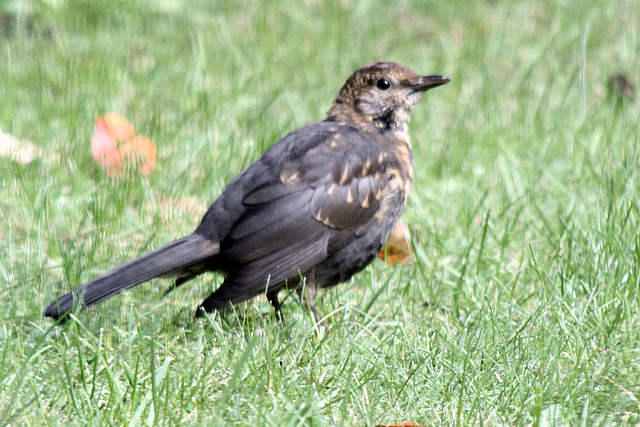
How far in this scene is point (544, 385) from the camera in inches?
132

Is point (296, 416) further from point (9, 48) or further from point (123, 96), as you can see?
point (9, 48)

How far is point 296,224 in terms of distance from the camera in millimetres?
4207

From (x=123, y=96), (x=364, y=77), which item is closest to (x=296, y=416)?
(x=364, y=77)

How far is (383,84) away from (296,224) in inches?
41.4

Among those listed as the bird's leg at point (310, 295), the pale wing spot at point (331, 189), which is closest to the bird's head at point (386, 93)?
the pale wing spot at point (331, 189)

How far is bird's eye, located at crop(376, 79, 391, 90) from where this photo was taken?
15.9 ft

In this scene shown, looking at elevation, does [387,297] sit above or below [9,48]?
below

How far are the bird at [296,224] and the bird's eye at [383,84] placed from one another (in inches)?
10.4

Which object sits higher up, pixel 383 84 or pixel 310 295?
pixel 383 84

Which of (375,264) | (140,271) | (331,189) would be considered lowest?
(375,264)

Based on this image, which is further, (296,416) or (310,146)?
(310,146)

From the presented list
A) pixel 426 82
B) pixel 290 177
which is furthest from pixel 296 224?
pixel 426 82

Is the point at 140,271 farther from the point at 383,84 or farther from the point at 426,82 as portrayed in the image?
the point at 426,82

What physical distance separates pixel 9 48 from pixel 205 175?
246 centimetres
